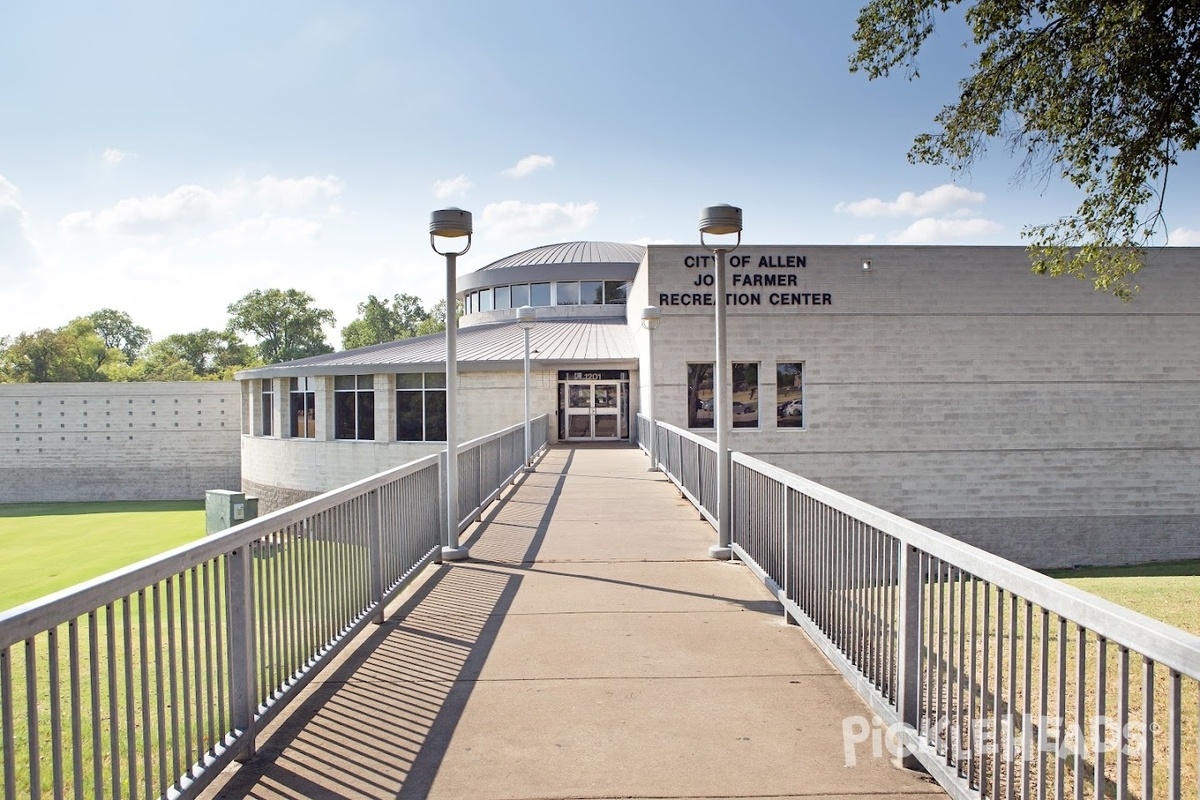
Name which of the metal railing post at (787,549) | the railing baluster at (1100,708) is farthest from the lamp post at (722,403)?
the railing baluster at (1100,708)

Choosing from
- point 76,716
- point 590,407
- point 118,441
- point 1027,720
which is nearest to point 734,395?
point 590,407

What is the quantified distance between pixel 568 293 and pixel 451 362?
1160 inches

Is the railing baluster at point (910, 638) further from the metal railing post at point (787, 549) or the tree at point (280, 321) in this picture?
the tree at point (280, 321)

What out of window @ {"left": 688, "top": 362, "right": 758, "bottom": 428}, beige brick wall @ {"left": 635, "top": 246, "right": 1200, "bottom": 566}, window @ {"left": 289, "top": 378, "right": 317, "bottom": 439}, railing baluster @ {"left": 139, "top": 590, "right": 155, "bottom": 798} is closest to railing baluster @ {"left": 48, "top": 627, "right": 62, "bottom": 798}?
railing baluster @ {"left": 139, "top": 590, "right": 155, "bottom": 798}

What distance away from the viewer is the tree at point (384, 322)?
97.1m

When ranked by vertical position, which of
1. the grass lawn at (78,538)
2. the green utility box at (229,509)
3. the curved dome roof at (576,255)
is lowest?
the grass lawn at (78,538)

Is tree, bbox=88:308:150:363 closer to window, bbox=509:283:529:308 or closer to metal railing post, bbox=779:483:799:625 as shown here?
window, bbox=509:283:529:308

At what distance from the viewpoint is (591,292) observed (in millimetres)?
37844

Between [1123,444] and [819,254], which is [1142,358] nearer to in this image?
[1123,444]

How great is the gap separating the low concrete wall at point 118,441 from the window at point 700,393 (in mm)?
31136

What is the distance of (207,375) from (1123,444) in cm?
8984

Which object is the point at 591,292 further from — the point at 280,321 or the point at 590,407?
the point at 280,321

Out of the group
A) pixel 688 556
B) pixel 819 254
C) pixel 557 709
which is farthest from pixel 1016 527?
pixel 557 709

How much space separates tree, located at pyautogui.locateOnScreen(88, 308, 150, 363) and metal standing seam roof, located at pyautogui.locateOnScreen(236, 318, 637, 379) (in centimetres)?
9974
